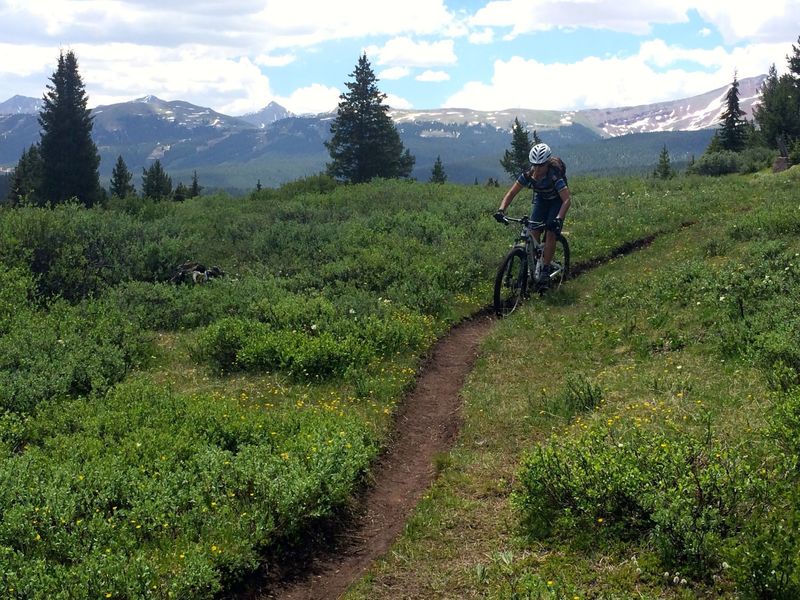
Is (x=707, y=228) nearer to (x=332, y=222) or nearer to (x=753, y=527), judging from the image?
(x=332, y=222)

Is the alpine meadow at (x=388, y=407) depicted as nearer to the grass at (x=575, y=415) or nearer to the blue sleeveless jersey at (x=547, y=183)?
the grass at (x=575, y=415)

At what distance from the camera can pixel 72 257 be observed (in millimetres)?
16641

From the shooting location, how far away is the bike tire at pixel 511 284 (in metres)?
14.2

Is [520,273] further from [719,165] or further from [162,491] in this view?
[719,165]

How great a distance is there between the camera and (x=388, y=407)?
10.0 m

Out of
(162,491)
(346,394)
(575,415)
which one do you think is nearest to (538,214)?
(346,394)

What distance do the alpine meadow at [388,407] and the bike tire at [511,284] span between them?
0.41 meters

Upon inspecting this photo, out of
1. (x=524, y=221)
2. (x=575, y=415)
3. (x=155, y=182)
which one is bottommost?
(x=575, y=415)

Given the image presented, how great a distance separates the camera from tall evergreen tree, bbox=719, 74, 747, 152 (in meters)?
67.6

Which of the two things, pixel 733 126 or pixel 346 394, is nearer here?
pixel 346 394

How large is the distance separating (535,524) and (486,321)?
8819mm

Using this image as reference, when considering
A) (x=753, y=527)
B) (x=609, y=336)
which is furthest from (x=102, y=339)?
(x=753, y=527)

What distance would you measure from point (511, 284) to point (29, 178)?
76904 mm

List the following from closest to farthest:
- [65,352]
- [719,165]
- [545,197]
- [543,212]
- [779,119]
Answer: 1. [65,352]
2. [545,197]
3. [543,212]
4. [719,165]
5. [779,119]
